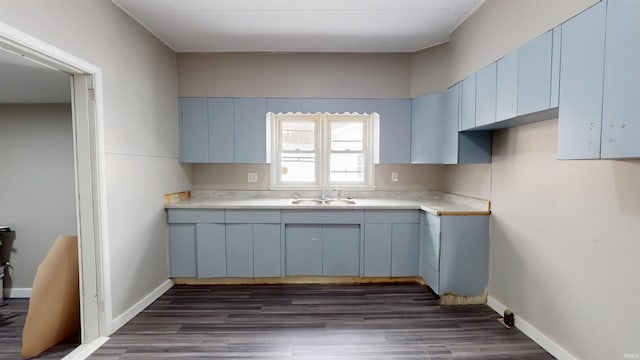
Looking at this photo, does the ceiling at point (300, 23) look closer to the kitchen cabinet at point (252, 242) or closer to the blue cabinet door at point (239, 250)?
the kitchen cabinet at point (252, 242)

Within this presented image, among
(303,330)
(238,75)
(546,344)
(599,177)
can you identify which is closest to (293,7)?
(238,75)

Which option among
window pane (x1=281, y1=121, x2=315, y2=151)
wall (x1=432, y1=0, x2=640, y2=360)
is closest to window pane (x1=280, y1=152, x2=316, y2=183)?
window pane (x1=281, y1=121, x2=315, y2=151)

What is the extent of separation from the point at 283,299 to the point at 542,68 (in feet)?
9.14

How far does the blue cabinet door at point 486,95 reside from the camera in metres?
2.18

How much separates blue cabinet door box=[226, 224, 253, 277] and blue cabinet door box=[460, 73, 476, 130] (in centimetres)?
239

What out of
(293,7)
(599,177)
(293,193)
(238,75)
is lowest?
(293,193)

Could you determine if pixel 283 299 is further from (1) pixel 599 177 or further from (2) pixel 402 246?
(1) pixel 599 177

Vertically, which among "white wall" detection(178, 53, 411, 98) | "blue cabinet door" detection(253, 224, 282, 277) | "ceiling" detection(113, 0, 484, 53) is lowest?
"blue cabinet door" detection(253, 224, 282, 277)

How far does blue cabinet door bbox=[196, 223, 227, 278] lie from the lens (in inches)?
121

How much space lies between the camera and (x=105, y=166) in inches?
85.5

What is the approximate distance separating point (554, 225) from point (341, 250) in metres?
1.88

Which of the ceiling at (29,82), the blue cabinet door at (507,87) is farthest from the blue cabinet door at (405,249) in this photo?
the ceiling at (29,82)

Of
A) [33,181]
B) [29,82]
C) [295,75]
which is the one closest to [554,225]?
[295,75]

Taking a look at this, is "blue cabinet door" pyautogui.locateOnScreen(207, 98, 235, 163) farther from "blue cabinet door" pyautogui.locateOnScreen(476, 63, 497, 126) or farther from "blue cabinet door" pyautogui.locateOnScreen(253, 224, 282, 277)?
"blue cabinet door" pyautogui.locateOnScreen(476, 63, 497, 126)
